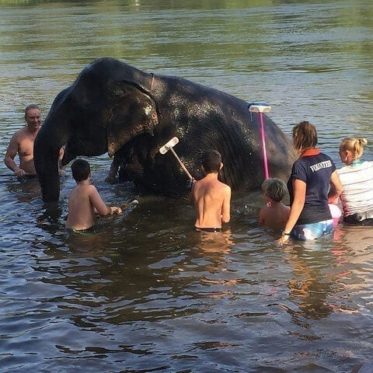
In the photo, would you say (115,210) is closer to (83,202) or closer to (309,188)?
(83,202)

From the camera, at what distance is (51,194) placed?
987 cm


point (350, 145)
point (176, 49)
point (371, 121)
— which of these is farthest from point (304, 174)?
point (176, 49)

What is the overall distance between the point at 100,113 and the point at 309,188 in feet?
9.32

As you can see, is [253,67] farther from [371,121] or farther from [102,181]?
[102,181]

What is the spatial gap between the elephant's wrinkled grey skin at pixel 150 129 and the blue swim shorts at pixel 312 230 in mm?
2044

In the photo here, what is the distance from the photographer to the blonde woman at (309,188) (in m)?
7.64

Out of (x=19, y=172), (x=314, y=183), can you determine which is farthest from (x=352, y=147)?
(x=19, y=172)

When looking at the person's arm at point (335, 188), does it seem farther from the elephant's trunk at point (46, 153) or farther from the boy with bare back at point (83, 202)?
the elephant's trunk at point (46, 153)

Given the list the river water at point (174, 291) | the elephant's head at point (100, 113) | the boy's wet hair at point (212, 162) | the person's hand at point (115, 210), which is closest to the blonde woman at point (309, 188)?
the river water at point (174, 291)

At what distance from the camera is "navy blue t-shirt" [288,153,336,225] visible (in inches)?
301

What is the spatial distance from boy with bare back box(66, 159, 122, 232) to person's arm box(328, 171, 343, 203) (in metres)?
2.35

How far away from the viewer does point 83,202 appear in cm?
870

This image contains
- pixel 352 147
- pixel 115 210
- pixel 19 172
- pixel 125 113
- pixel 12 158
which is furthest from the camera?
pixel 12 158

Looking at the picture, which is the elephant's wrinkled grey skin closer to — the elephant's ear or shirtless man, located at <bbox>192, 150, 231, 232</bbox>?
the elephant's ear
